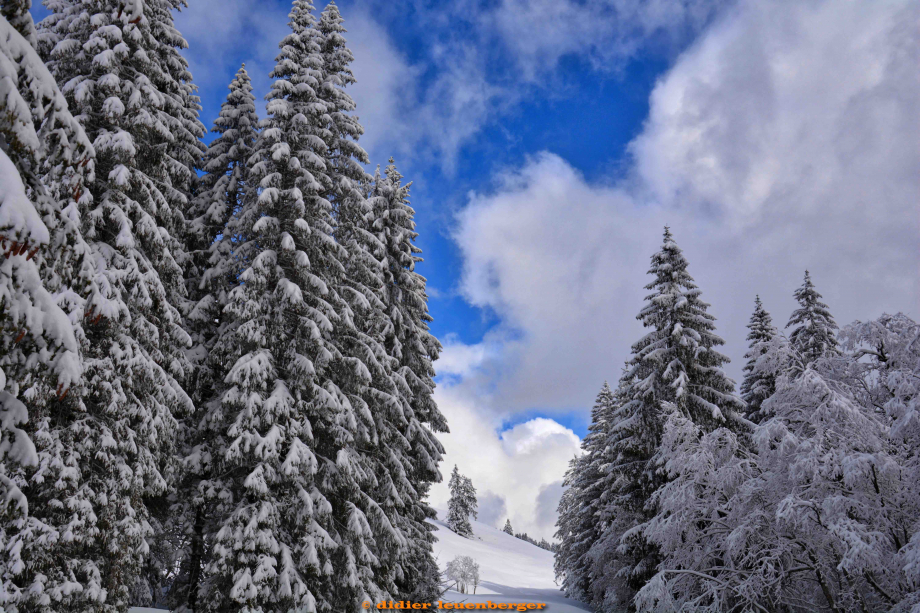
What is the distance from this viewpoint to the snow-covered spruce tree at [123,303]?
1027 centimetres

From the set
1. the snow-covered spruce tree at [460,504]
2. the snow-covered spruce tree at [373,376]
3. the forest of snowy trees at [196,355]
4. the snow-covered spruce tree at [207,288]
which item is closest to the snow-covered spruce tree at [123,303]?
the forest of snowy trees at [196,355]

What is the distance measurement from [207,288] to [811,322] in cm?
2615

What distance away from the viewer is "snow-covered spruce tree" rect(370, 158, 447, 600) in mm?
19266

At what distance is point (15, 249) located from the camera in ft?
14.6

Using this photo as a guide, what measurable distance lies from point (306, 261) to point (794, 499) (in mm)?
12079

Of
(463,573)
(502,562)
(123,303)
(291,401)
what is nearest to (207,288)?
(123,303)

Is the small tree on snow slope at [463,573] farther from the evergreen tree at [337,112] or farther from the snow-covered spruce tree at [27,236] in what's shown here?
the snow-covered spruce tree at [27,236]

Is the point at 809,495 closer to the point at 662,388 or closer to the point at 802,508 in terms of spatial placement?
the point at 802,508

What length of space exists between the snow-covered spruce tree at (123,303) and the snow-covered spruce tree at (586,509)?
897 inches

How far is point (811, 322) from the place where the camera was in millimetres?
24359

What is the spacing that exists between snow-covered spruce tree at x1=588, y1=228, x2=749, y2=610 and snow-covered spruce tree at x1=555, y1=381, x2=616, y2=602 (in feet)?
27.3

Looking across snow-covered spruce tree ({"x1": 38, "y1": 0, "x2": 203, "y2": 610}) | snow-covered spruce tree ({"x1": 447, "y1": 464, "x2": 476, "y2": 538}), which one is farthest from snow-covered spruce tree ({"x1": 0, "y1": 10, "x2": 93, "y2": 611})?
snow-covered spruce tree ({"x1": 447, "y1": 464, "x2": 476, "y2": 538})

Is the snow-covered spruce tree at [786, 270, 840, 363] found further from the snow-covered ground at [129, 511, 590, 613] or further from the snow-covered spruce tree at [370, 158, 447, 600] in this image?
the snow-covered ground at [129, 511, 590, 613]

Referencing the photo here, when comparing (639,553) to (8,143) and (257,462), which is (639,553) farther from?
(8,143)
